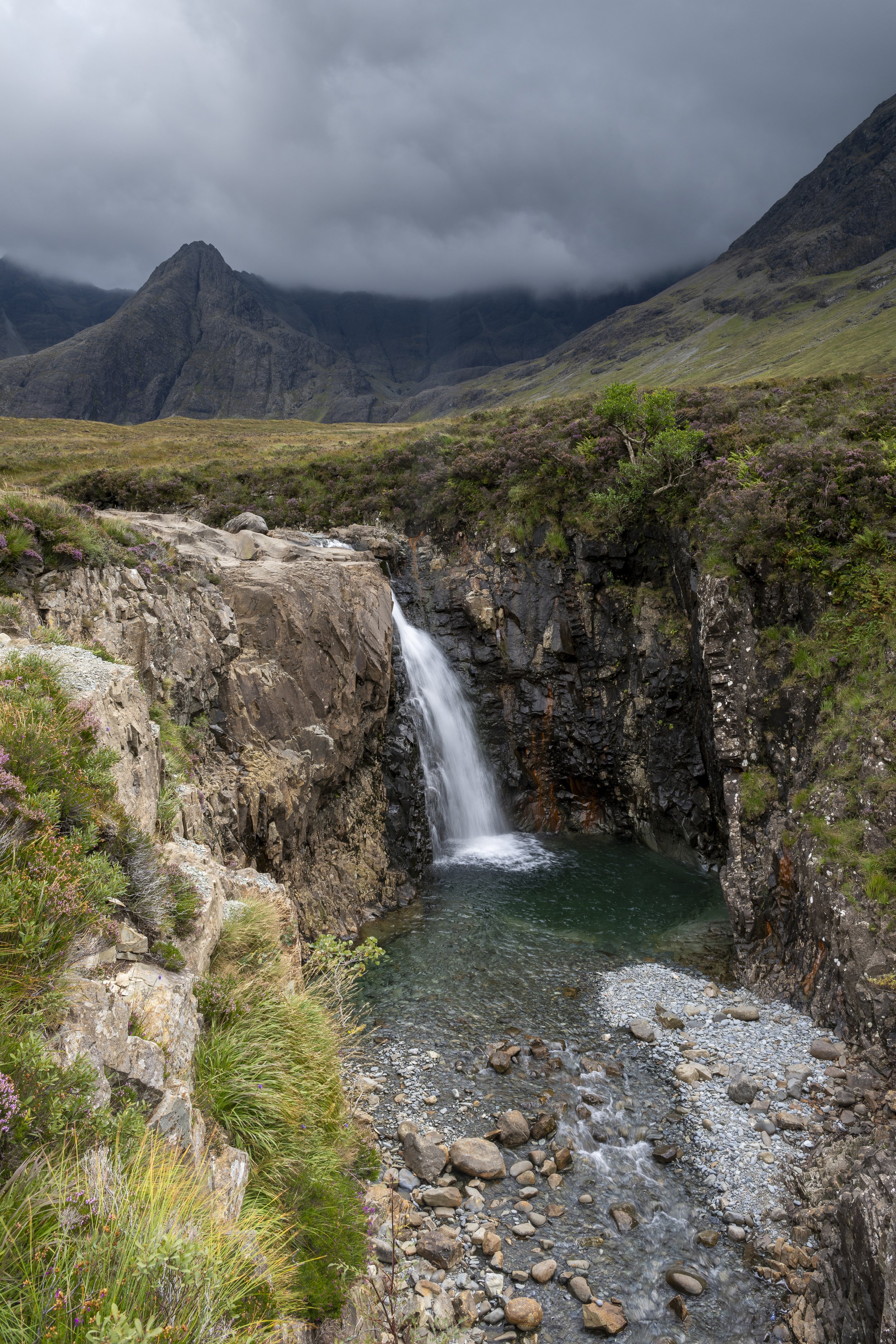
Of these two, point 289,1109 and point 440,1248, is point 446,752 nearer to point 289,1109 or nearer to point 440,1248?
point 440,1248

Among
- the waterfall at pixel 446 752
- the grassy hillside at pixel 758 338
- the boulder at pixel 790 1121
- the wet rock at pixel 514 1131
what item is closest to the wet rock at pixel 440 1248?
the wet rock at pixel 514 1131

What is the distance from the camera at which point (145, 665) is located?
1497 centimetres

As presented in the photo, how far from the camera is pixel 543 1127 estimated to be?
11125 millimetres

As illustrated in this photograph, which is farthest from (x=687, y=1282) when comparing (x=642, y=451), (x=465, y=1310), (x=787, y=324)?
(x=787, y=324)

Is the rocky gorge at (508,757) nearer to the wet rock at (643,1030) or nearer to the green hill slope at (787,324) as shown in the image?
the wet rock at (643,1030)

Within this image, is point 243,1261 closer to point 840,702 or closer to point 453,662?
point 840,702

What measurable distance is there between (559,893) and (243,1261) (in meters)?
18.5

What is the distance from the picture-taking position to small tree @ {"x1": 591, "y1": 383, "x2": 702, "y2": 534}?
2516 centimetres

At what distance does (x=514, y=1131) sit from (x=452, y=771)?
53.3 feet

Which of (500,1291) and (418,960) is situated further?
(418,960)

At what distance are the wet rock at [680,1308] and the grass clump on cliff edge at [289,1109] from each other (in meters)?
4.59

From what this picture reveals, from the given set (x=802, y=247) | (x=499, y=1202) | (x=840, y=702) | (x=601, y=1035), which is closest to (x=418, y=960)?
(x=601, y=1035)

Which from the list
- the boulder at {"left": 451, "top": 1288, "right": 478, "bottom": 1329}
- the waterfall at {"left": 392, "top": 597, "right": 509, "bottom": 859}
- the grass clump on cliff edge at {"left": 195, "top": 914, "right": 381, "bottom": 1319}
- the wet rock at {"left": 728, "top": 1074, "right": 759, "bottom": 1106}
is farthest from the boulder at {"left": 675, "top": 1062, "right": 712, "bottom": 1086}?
the waterfall at {"left": 392, "top": 597, "right": 509, "bottom": 859}

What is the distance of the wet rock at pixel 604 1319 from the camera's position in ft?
26.5
